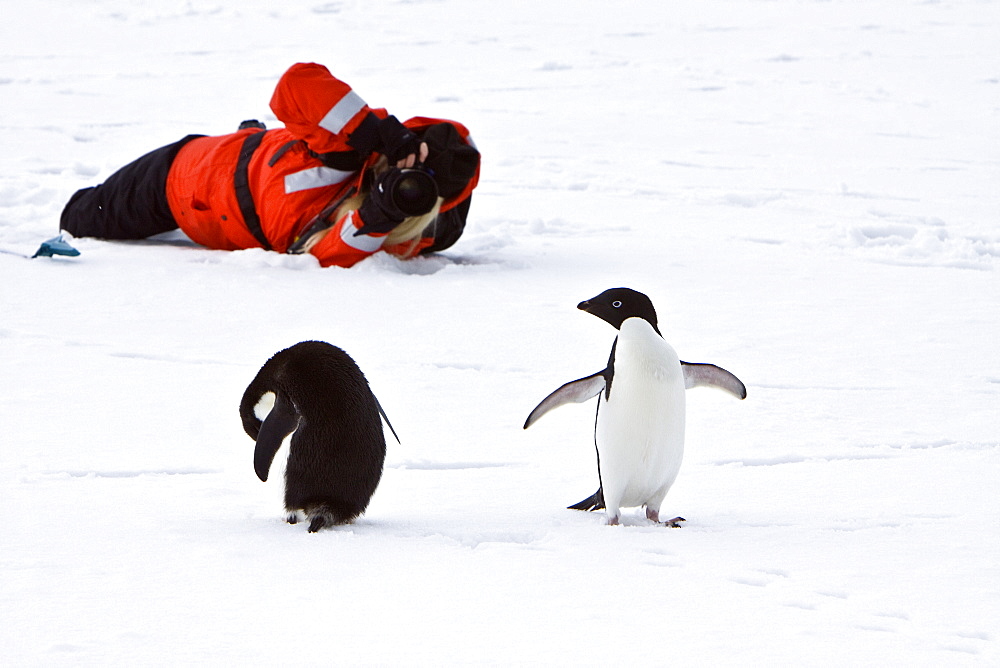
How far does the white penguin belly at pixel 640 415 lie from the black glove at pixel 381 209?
207cm

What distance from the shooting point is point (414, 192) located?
12.7 feet

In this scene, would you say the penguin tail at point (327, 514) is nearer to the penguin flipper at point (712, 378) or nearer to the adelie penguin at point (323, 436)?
the adelie penguin at point (323, 436)

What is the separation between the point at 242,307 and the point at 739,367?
149 cm

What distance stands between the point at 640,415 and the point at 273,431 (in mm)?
592

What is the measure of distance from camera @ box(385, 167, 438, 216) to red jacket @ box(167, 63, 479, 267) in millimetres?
169

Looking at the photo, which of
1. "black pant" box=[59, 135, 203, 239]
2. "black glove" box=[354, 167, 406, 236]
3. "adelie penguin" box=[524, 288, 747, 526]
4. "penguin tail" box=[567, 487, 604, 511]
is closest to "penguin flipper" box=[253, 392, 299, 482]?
"adelie penguin" box=[524, 288, 747, 526]

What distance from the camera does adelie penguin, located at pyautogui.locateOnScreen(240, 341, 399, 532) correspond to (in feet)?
5.89

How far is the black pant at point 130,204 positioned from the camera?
444cm

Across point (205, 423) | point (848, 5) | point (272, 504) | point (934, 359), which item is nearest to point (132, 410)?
point (205, 423)

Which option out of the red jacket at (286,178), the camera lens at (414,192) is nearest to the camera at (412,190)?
the camera lens at (414,192)

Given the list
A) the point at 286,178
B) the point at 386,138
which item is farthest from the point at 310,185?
the point at 386,138

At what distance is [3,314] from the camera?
3.26 metres

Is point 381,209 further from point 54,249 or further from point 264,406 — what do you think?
point 264,406

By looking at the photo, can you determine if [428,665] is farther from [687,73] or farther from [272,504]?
[687,73]
